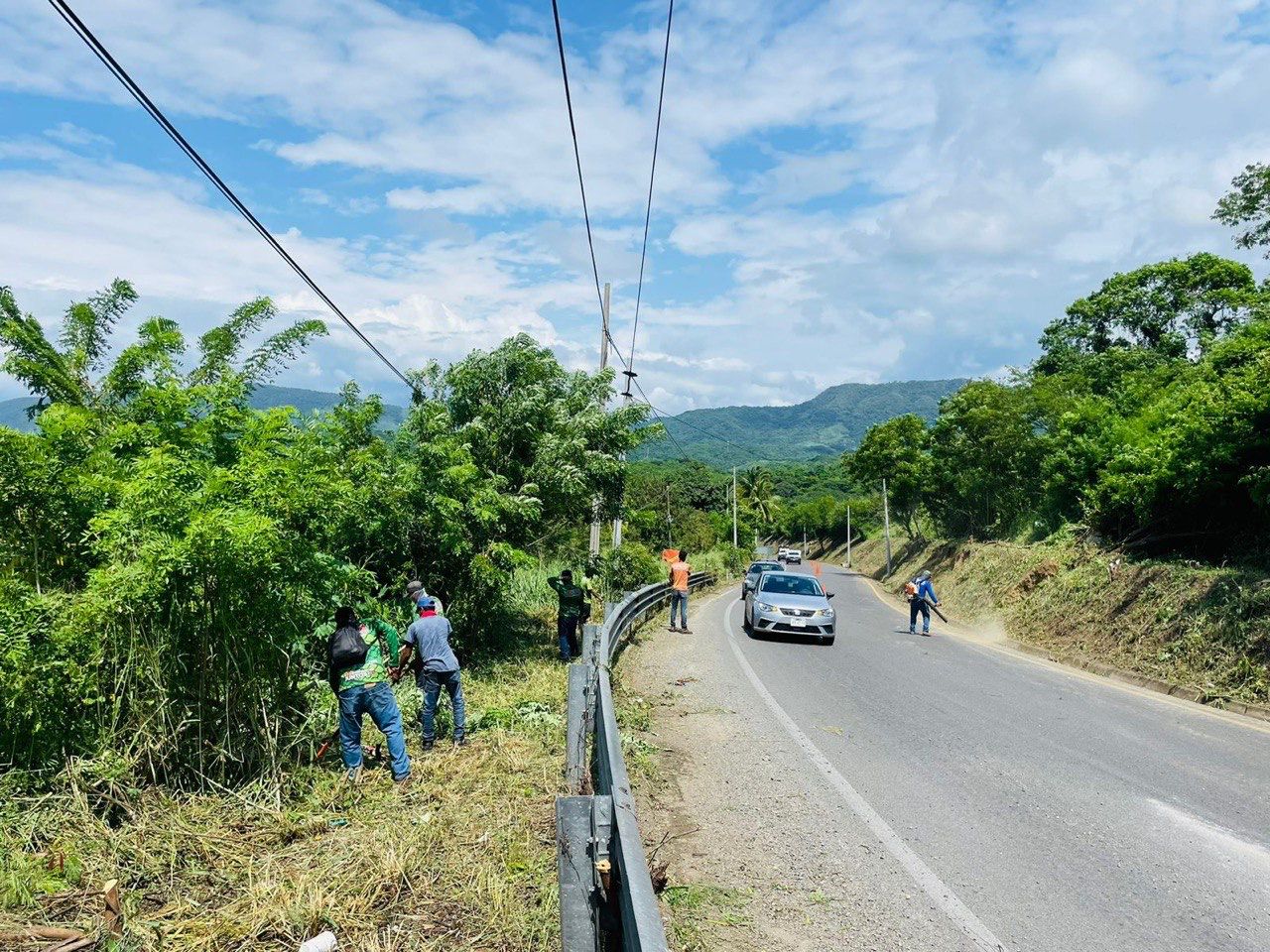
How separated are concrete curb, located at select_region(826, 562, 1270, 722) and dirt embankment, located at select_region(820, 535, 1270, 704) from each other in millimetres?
100

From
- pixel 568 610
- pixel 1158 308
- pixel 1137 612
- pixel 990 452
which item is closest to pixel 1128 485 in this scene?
pixel 1137 612

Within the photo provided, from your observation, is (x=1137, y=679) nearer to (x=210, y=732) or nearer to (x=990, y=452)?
(x=210, y=732)

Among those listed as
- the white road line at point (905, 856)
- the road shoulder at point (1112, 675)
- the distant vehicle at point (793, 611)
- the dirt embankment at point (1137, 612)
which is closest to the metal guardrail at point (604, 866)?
the white road line at point (905, 856)

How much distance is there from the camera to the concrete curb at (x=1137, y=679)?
36.5ft

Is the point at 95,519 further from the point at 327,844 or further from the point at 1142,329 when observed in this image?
the point at 1142,329

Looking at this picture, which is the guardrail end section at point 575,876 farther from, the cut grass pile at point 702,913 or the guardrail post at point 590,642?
the guardrail post at point 590,642

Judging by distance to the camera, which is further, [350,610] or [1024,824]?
[350,610]

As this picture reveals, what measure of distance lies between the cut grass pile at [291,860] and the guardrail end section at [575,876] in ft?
1.65

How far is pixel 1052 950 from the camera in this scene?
4.24 m

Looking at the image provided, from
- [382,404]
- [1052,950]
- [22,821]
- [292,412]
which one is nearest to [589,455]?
[382,404]

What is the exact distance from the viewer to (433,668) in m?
7.76

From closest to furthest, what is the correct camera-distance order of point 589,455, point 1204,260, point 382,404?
1. point 382,404
2. point 589,455
3. point 1204,260

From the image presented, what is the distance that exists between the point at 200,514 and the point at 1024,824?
6.00m

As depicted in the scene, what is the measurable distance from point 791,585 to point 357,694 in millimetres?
12553
